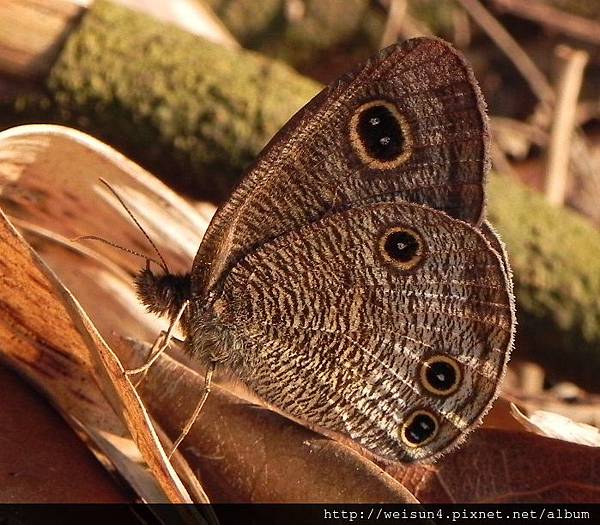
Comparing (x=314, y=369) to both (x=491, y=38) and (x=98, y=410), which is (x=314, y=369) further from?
(x=491, y=38)

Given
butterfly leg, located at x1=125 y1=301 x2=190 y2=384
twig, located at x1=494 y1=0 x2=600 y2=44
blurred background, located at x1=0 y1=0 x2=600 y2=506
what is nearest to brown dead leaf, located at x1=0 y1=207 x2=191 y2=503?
butterfly leg, located at x1=125 y1=301 x2=190 y2=384

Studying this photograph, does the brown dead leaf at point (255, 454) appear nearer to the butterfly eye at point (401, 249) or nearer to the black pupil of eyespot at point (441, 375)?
the black pupil of eyespot at point (441, 375)

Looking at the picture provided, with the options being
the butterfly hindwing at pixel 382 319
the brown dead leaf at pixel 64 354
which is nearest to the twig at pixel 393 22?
the butterfly hindwing at pixel 382 319

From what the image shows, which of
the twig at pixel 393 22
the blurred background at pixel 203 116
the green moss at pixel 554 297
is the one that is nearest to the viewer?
the blurred background at pixel 203 116

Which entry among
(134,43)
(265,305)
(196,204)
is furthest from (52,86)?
(265,305)

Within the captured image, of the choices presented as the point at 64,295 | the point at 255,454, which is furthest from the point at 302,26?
the point at 64,295
